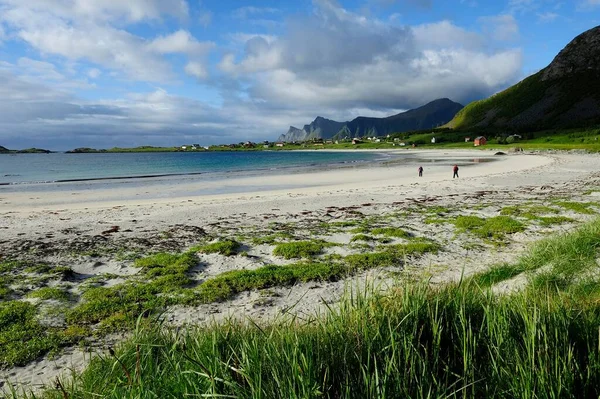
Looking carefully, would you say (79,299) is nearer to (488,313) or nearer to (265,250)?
(265,250)

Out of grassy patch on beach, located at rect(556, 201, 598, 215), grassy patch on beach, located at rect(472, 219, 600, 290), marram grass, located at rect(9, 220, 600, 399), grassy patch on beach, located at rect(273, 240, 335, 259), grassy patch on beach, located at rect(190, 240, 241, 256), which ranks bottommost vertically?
grassy patch on beach, located at rect(556, 201, 598, 215)

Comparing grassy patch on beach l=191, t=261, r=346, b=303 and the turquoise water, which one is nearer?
grassy patch on beach l=191, t=261, r=346, b=303

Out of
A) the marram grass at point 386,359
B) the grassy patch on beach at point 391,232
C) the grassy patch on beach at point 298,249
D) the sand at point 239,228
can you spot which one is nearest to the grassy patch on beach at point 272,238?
the sand at point 239,228

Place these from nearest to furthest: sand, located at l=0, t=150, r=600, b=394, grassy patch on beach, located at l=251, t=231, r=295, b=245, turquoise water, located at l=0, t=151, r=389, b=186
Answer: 1. sand, located at l=0, t=150, r=600, b=394
2. grassy patch on beach, located at l=251, t=231, r=295, b=245
3. turquoise water, located at l=0, t=151, r=389, b=186

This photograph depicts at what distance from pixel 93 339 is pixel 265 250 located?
6703mm

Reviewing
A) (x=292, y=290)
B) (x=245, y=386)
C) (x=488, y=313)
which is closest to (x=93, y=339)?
(x=292, y=290)

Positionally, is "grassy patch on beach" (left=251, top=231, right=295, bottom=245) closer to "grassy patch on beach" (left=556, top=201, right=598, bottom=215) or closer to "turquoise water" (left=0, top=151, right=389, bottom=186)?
"grassy patch on beach" (left=556, top=201, right=598, bottom=215)

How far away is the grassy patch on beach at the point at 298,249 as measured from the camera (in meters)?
Answer: 12.3

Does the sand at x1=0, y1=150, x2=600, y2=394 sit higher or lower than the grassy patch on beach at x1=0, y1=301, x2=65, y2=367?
lower

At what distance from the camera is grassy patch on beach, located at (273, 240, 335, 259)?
40.5 feet

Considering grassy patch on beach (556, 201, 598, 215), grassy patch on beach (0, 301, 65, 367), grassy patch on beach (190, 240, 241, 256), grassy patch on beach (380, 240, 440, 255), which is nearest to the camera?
grassy patch on beach (0, 301, 65, 367)

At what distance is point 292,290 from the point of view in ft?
31.1

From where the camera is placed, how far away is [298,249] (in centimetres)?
1267

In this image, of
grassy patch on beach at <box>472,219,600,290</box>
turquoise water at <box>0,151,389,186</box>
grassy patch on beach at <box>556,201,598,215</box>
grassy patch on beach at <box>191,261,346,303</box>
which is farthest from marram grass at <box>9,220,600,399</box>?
turquoise water at <box>0,151,389,186</box>
